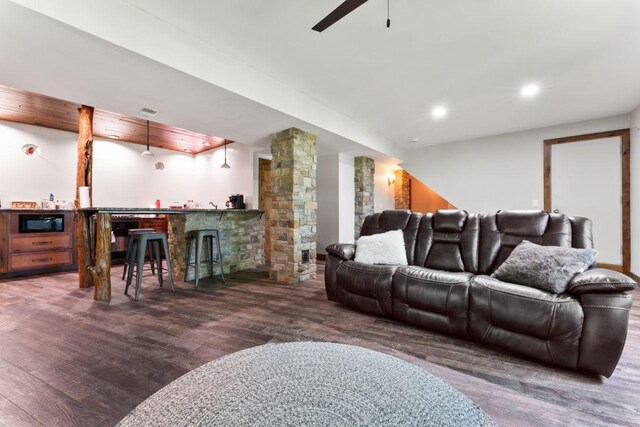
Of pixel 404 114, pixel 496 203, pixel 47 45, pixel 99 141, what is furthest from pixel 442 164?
pixel 99 141

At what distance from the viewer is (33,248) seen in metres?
4.48

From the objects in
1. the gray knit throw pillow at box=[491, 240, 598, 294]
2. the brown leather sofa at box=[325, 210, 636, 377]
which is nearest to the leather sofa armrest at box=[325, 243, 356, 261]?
the brown leather sofa at box=[325, 210, 636, 377]

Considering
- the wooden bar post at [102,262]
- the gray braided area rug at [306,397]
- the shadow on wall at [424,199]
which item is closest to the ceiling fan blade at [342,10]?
the gray braided area rug at [306,397]

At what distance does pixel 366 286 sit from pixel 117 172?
248 inches

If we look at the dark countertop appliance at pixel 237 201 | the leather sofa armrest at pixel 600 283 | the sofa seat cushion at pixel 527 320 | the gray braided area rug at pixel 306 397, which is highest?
the dark countertop appliance at pixel 237 201

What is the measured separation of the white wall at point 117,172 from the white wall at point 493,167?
14.3 ft

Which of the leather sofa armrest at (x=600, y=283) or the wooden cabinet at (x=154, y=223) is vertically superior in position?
the wooden cabinet at (x=154, y=223)

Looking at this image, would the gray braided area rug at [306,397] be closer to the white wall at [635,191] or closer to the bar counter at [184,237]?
the bar counter at [184,237]

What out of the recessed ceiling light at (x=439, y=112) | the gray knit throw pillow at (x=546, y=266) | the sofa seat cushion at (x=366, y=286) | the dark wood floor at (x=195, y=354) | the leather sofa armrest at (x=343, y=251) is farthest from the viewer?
the recessed ceiling light at (x=439, y=112)

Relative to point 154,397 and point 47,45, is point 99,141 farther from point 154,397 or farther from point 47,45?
point 154,397

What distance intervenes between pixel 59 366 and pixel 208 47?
2867 millimetres

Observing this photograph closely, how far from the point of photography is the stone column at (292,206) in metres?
4.04

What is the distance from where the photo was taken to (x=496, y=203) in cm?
567

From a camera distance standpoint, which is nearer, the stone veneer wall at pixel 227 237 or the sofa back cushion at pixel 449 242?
the sofa back cushion at pixel 449 242
